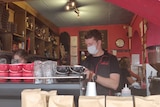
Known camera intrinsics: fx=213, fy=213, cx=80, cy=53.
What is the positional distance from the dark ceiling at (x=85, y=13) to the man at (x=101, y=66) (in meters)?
2.13

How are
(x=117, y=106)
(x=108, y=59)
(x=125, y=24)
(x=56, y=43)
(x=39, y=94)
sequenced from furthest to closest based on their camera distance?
(x=56, y=43), (x=125, y=24), (x=108, y=59), (x=39, y=94), (x=117, y=106)

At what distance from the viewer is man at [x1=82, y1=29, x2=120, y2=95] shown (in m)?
2.05

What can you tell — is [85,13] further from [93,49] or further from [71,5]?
[93,49]

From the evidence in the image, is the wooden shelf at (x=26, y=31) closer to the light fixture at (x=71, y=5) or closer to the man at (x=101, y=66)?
the light fixture at (x=71, y=5)

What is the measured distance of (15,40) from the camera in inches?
165

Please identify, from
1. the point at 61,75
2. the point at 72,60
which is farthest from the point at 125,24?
the point at 61,75

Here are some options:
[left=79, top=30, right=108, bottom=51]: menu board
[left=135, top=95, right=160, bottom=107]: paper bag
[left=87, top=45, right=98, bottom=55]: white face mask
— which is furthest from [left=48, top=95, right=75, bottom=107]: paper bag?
[left=79, top=30, right=108, bottom=51]: menu board

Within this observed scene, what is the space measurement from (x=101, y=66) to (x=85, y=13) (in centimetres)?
316

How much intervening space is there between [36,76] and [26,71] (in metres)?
0.09

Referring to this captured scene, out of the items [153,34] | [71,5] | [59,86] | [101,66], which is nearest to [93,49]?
[101,66]

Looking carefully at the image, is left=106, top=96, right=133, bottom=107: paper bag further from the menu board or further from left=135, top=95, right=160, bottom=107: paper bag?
the menu board

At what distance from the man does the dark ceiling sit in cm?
213

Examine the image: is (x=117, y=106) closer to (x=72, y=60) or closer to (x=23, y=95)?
(x=23, y=95)

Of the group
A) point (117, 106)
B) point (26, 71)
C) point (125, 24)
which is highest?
point (125, 24)
